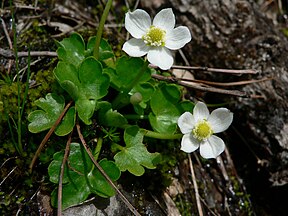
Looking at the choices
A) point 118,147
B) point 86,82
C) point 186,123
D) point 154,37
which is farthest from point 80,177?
point 154,37

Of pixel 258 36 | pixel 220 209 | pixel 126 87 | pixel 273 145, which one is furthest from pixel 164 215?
pixel 258 36

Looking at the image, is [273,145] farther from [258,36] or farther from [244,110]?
[258,36]

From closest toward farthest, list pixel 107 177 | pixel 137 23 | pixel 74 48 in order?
pixel 107 177, pixel 137 23, pixel 74 48

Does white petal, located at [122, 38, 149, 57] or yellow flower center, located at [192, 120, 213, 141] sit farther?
yellow flower center, located at [192, 120, 213, 141]

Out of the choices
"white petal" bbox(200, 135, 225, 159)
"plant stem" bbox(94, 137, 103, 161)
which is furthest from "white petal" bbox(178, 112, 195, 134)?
"plant stem" bbox(94, 137, 103, 161)

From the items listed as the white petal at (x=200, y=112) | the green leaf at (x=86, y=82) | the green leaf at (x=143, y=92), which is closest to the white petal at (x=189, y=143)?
the white petal at (x=200, y=112)

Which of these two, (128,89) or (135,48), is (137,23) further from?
(128,89)

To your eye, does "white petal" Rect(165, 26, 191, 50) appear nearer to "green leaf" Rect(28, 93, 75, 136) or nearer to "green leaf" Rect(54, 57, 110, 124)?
"green leaf" Rect(54, 57, 110, 124)

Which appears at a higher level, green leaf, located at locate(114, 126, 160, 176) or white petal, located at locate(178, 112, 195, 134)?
white petal, located at locate(178, 112, 195, 134)
